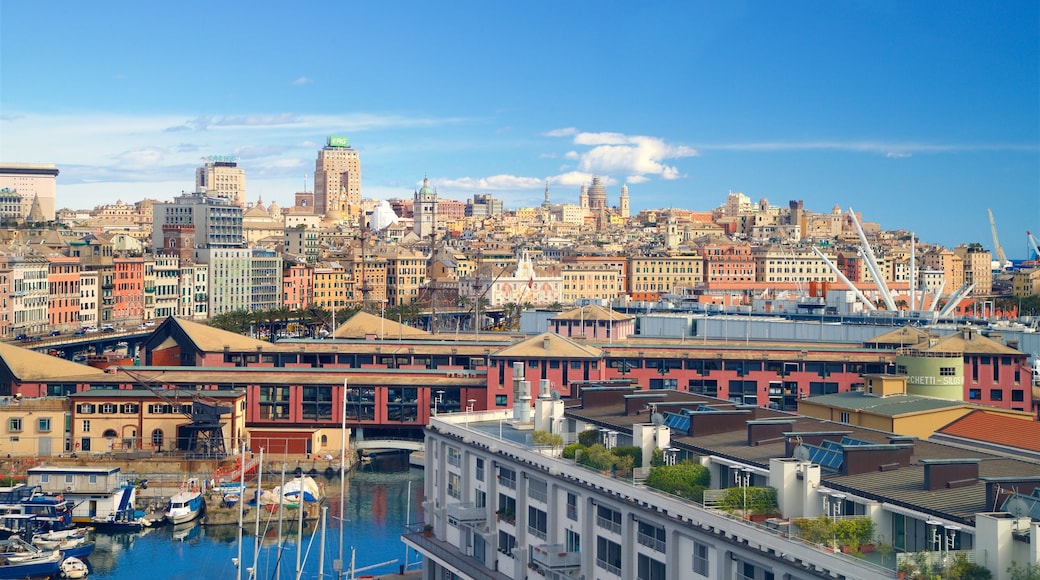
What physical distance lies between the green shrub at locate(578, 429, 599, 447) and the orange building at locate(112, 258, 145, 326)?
5611 cm

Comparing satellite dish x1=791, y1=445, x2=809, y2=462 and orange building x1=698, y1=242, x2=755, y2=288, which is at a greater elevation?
orange building x1=698, y1=242, x2=755, y2=288

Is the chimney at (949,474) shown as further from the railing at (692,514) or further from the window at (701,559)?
the window at (701,559)

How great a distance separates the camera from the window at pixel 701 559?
14.0 m

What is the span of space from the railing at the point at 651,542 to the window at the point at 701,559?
695 millimetres

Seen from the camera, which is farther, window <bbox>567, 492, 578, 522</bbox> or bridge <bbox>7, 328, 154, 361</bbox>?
bridge <bbox>7, 328, 154, 361</bbox>

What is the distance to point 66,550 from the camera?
25953 millimetres

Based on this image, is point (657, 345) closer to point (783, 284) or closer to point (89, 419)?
point (89, 419)

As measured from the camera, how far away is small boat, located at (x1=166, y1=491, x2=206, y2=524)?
2905 centimetres

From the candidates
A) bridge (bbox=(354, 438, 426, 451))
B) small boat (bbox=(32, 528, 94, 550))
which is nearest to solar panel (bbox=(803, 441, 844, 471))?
small boat (bbox=(32, 528, 94, 550))

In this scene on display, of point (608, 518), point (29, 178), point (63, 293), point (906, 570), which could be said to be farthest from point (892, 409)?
point (29, 178)

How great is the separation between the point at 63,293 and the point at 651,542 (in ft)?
184

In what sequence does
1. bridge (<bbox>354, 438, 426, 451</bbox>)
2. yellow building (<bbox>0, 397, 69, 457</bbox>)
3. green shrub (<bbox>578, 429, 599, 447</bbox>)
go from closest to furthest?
1. green shrub (<bbox>578, 429, 599, 447</bbox>)
2. yellow building (<bbox>0, 397, 69, 457</bbox>)
3. bridge (<bbox>354, 438, 426, 451</bbox>)

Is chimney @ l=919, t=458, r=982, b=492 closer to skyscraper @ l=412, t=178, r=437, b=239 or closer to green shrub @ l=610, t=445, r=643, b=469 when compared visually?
green shrub @ l=610, t=445, r=643, b=469

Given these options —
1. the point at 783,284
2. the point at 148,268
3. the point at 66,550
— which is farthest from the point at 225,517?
the point at 783,284
